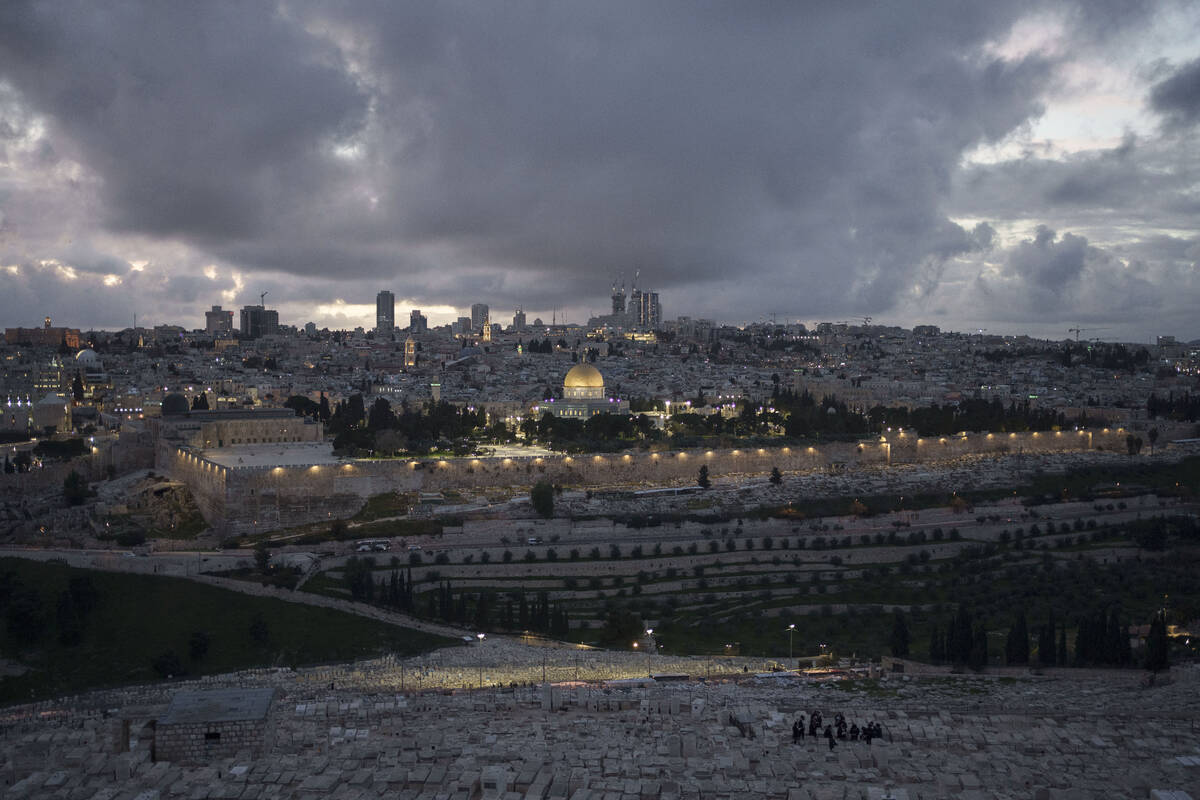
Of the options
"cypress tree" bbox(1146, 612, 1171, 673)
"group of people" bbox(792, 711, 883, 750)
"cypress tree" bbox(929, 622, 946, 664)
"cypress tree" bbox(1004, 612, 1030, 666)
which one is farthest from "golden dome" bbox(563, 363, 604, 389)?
"group of people" bbox(792, 711, 883, 750)

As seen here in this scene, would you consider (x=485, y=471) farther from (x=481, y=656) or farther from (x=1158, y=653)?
(x=1158, y=653)

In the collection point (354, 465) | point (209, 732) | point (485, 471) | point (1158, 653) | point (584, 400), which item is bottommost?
point (1158, 653)

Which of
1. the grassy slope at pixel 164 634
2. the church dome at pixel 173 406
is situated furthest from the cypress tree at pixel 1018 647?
the church dome at pixel 173 406

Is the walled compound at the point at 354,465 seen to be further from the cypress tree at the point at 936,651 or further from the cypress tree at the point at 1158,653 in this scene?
the cypress tree at the point at 1158,653

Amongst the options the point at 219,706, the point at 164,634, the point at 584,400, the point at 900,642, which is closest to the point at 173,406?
the point at 584,400

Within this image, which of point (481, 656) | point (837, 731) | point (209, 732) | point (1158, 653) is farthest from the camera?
point (481, 656)

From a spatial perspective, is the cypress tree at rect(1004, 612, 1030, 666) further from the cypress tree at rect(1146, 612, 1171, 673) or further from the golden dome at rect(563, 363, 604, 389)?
the golden dome at rect(563, 363, 604, 389)
